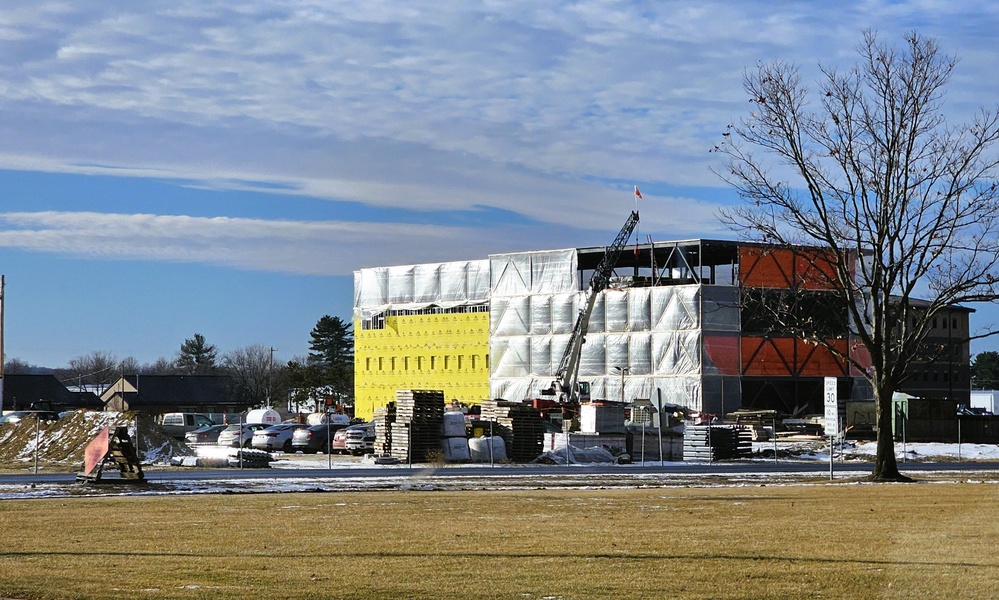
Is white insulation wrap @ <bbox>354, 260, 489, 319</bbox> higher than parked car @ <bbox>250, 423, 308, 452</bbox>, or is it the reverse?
white insulation wrap @ <bbox>354, 260, 489, 319</bbox>

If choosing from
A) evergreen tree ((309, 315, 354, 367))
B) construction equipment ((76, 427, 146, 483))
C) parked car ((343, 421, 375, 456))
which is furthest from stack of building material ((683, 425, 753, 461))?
evergreen tree ((309, 315, 354, 367))

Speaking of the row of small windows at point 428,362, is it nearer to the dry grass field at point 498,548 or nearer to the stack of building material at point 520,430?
the stack of building material at point 520,430

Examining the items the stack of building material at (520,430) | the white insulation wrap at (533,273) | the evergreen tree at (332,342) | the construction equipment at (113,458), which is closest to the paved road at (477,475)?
the construction equipment at (113,458)

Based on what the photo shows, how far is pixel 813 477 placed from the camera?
34.6 meters

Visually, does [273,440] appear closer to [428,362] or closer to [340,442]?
[340,442]

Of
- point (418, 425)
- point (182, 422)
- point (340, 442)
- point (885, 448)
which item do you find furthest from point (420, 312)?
point (885, 448)

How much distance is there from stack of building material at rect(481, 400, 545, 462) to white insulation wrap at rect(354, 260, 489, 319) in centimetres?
5078

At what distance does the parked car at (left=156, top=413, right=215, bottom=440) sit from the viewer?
69.5 m

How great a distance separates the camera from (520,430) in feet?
149

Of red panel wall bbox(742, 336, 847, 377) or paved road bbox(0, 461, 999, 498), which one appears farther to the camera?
red panel wall bbox(742, 336, 847, 377)

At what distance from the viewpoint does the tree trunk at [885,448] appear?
3259 centimetres

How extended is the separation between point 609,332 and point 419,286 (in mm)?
18660

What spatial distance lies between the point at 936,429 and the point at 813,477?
93.2 feet

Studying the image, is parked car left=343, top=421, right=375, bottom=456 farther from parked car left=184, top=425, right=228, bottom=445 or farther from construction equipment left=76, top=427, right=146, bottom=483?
construction equipment left=76, top=427, right=146, bottom=483
